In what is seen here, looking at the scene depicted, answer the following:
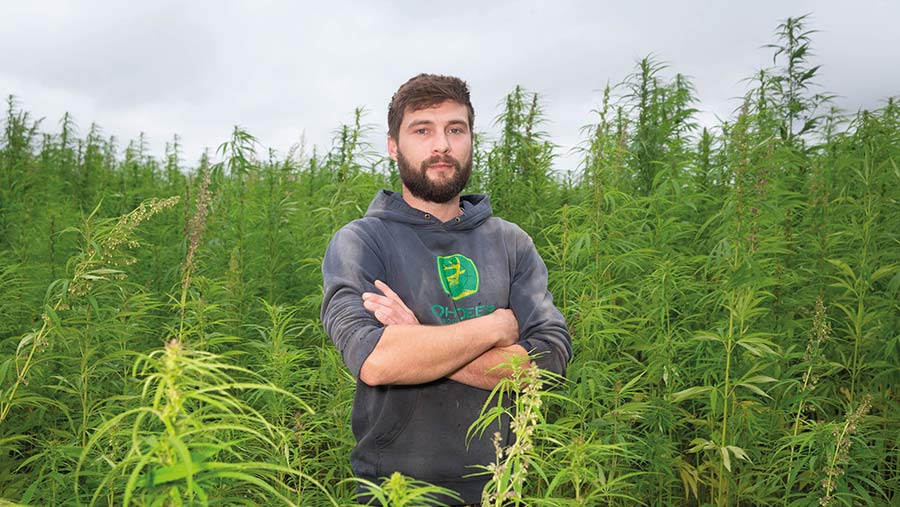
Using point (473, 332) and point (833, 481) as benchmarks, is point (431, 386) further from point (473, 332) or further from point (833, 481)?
point (833, 481)

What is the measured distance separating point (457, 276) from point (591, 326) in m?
1.20

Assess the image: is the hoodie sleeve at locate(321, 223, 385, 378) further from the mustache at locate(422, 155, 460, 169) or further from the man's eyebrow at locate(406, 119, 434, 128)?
the man's eyebrow at locate(406, 119, 434, 128)

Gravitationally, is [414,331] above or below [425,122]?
below

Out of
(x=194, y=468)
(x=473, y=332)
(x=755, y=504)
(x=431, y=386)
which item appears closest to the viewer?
(x=194, y=468)

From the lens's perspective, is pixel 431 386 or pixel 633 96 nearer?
pixel 431 386

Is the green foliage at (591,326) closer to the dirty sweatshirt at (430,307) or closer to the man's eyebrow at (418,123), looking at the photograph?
the dirty sweatshirt at (430,307)

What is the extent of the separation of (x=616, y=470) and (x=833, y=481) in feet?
3.11

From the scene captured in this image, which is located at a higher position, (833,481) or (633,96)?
(633,96)

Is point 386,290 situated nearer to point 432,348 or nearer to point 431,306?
point 431,306

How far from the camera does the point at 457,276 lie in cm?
289

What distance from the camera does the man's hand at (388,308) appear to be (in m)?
2.60

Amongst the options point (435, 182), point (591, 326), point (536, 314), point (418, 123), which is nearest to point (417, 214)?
point (435, 182)

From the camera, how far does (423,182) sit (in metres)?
2.95

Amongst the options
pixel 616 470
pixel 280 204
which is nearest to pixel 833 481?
pixel 616 470
